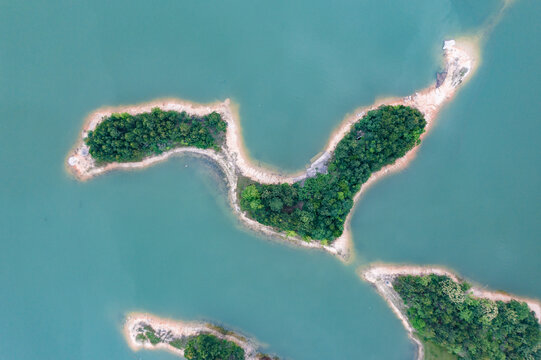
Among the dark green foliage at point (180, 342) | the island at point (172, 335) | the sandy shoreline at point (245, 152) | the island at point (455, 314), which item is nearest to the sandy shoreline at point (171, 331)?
the island at point (172, 335)

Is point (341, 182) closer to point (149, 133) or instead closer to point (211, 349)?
point (149, 133)

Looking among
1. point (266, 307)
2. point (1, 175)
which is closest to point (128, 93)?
point (1, 175)

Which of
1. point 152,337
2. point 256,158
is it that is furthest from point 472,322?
point 152,337

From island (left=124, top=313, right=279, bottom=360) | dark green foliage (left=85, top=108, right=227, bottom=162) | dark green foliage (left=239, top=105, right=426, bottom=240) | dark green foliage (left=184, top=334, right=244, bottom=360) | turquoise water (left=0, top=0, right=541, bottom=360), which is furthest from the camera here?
island (left=124, top=313, right=279, bottom=360)

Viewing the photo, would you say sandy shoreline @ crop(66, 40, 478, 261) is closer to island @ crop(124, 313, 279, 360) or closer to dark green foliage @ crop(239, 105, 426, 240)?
dark green foliage @ crop(239, 105, 426, 240)

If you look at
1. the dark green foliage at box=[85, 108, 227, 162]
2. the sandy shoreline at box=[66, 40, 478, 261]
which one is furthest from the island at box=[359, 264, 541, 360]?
the dark green foliage at box=[85, 108, 227, 162]

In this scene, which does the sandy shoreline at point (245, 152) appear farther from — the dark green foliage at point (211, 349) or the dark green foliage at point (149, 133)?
the dark green foliage at point (211, 349)
